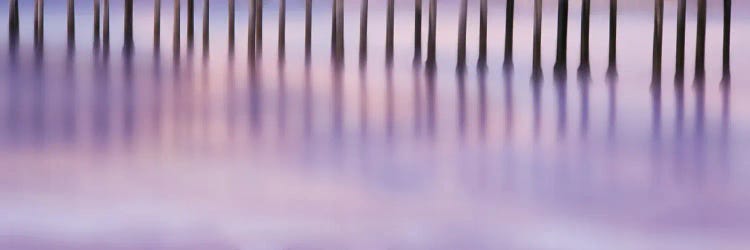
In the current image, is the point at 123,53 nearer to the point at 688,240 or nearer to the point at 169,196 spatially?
the point at 169,196

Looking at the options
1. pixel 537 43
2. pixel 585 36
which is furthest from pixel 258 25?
pixel 585 36

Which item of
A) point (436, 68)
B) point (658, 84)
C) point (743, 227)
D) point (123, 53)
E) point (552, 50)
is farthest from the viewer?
point (552, 50)

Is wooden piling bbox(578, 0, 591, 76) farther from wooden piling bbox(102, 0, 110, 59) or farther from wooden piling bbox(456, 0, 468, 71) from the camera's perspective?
wooden piling bbox(102, 0, 110, 59)

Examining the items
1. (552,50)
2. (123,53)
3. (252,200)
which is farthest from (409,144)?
(552,50)

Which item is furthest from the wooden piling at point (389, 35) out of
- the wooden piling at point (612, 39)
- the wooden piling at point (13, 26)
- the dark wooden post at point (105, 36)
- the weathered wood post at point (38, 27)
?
the wooden piling at point (13, 26)

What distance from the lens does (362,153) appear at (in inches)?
248

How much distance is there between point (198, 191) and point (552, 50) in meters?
6.66

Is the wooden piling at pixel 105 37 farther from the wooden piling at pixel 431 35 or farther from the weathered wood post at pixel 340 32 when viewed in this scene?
the wooden piling at pixel 431 35

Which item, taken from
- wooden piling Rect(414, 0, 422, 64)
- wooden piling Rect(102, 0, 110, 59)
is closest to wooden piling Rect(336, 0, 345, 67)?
wooden piling Rect(414, 0, 422, 64)

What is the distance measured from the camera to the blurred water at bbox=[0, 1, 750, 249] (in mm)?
4445

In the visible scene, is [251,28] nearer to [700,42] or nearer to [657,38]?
[657,38]

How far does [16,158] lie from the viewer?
605 cm

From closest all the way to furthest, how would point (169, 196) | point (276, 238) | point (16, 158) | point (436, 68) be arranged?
point (276, 238)
point (169, 196)
point (16, 158)
point (436, 68)

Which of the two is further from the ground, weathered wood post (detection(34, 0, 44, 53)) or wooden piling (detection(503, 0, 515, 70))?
weathered wood post (detection(34, 0, 44, 53))
